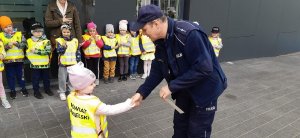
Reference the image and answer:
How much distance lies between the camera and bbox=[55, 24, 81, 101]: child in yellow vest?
520 centimetres

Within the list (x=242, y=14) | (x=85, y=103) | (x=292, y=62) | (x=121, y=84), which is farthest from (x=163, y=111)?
(x=292, y=62)

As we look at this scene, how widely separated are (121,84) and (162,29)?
4069 mm

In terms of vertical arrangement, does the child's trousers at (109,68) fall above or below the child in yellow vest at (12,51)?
below

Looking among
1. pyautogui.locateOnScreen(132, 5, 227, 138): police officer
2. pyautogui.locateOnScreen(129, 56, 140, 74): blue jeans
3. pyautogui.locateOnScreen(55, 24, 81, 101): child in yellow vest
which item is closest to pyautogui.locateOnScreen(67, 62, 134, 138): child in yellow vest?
pyautogui.locateOnScreen(132, 5, 227, 138): police officer

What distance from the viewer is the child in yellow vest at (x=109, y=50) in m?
6.23

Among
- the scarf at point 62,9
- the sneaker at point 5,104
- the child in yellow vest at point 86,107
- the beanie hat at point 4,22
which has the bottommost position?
the sneaker at point 5,104

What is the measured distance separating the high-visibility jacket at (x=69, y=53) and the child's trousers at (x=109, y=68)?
3.61ft

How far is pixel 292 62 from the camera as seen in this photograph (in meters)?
10.1

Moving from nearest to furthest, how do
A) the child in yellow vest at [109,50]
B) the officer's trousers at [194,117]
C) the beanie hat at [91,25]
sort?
the officer's trousers at [194,117] → the beanie hat at [91,25] → the child in yellow vest at [109,50]

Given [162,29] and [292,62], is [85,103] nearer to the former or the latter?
[162,29]

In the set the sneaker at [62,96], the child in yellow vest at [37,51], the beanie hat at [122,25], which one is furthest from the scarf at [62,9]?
the sneaker at [62,96]

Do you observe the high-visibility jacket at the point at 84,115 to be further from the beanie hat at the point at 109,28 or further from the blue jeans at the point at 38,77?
the beanie hat at the point at 109,28

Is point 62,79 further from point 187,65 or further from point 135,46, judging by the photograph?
point 187,65

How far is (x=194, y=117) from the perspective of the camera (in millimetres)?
2842
